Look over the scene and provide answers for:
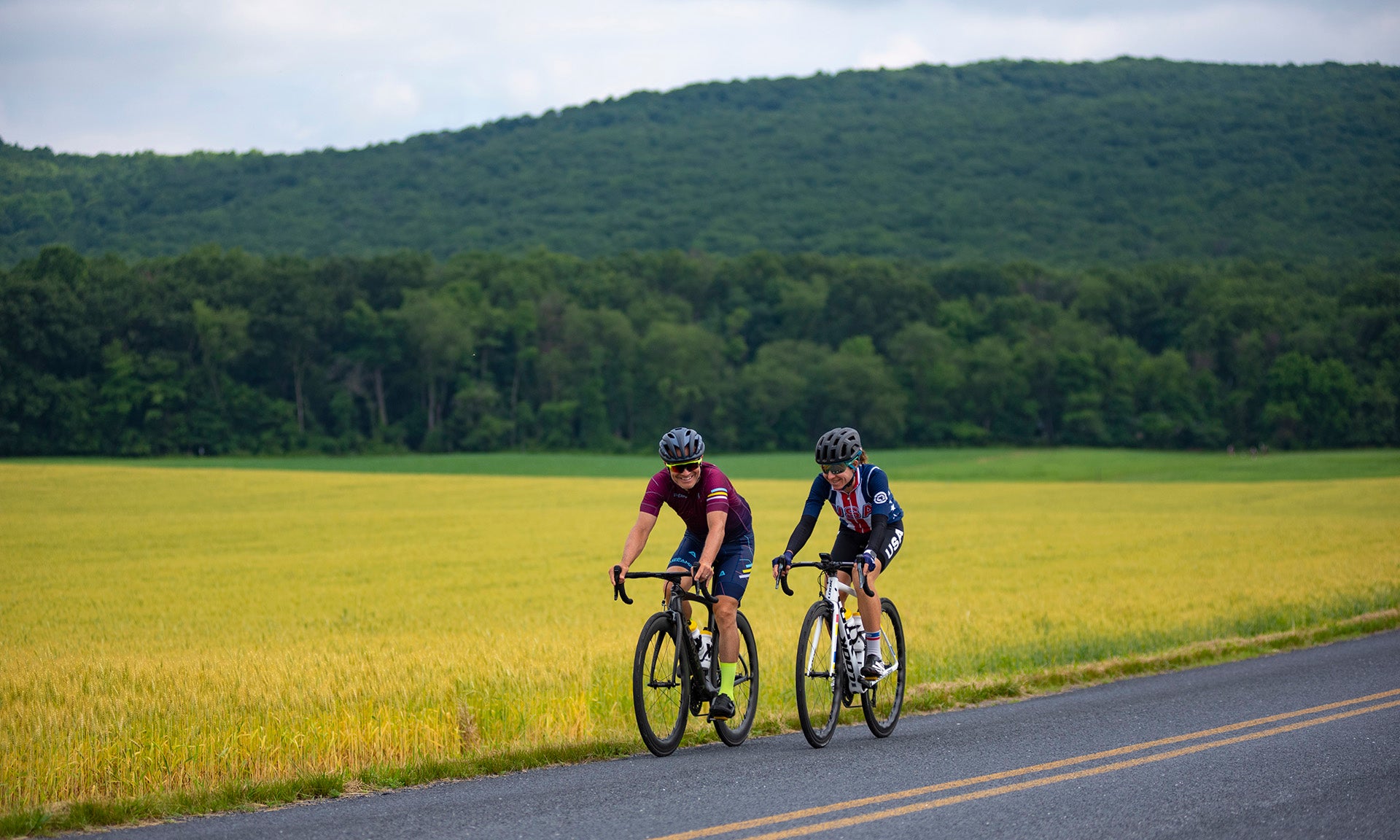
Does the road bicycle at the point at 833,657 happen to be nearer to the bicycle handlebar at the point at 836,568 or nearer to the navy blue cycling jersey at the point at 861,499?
the bicycle handlebar at the point at 836,568

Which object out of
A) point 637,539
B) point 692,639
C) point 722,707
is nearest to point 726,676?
point 722,707

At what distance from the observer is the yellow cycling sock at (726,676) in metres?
8.90

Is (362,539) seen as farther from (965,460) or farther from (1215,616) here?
(965,460)

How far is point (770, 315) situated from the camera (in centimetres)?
13388

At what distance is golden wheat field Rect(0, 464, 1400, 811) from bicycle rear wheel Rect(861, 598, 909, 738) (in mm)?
1059

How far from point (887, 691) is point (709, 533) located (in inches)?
87.1

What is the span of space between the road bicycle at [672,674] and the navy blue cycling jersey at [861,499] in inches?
41.7

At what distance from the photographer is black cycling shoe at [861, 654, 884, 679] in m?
9.12

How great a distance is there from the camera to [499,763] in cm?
862

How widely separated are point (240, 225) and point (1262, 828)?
18815 centimetres

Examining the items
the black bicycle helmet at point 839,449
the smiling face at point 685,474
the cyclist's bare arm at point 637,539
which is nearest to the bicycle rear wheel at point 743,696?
the cyclist's bare arm at point 637,539

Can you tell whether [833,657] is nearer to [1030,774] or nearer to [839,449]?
[839,449]

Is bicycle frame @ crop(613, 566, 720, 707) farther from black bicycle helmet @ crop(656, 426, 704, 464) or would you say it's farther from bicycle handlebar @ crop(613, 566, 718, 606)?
black bicycle helmet @ crop(656, 426, 704, 464)

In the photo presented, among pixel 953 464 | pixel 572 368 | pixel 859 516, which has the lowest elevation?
pixel 953 464
